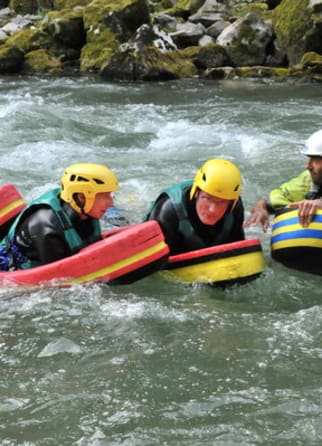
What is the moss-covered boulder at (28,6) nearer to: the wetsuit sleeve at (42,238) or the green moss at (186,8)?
the green moss at (186,8)

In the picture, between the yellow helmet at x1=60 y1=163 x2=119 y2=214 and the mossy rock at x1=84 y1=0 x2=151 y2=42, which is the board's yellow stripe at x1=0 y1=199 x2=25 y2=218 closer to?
the yellow helmet at x1=60 y1=163 x2=119 y2=214

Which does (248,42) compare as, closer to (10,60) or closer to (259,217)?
(10,60)

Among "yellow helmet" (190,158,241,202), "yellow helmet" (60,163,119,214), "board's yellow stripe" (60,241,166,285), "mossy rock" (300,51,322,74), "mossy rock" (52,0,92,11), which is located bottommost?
"mossy rock" (300,51,322,74)

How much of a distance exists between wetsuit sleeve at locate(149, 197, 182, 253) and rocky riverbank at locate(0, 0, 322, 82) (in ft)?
39.6

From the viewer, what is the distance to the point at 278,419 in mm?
3143

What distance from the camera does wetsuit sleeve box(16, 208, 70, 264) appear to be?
437cm

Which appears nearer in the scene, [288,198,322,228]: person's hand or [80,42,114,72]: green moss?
[288,198,322,228]: person's hand

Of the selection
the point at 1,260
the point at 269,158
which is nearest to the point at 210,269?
the point at 1,260

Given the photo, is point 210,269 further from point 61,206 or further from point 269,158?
point 269,158

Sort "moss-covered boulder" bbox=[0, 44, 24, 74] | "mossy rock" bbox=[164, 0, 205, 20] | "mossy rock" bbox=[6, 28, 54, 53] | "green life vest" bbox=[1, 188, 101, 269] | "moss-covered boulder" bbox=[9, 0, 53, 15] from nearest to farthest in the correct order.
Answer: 1. "green life vest" bbox=[1, 188, 101, 269]
2. "moss-covered boulder" bbox=[0, 44, 24, 74]
3. "mossy rock" bbox=[6, 28, 54, 53]
4. "mossy rock" bbox=[164, 0, 205, 20]
5. "moss-covered boulder" bbox=[9, 0, 53, 15]

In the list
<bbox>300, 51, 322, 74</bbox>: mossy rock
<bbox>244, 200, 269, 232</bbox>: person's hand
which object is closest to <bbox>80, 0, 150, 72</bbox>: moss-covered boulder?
<bbox>300, 51, 322, 74</bbox>: mossy rock

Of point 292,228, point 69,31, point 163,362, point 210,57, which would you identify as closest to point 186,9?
point 69,31

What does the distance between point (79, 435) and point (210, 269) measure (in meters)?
1.88

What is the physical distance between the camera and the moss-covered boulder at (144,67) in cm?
1677
